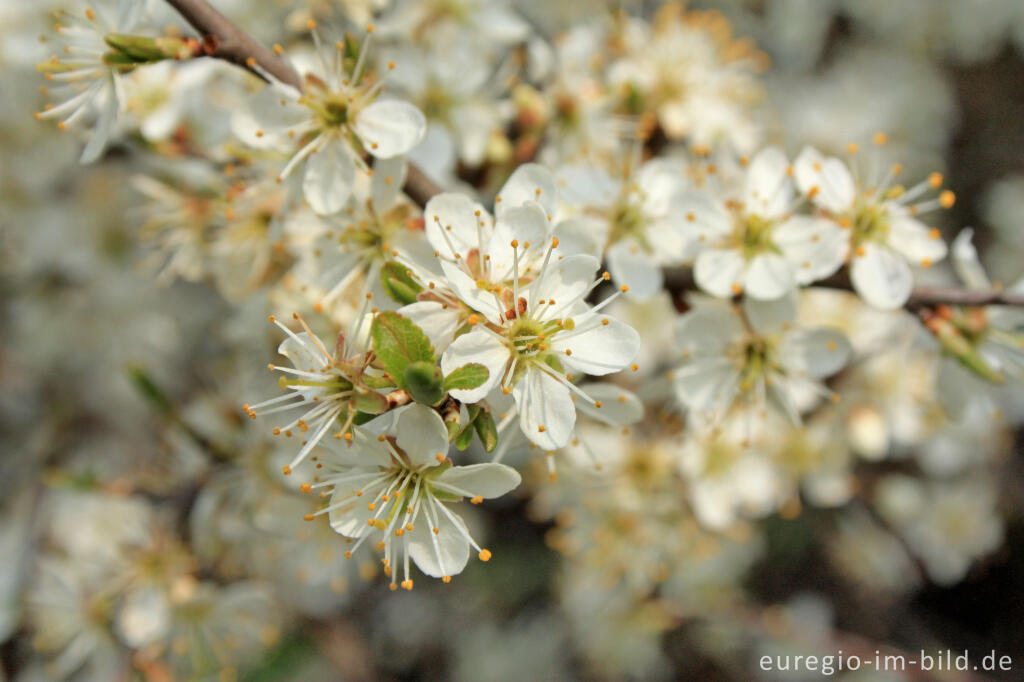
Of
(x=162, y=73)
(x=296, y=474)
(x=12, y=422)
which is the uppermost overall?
(x=162, y=73)

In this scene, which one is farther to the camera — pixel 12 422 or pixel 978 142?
pixel 978 142

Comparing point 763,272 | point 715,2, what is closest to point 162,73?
point 763,272

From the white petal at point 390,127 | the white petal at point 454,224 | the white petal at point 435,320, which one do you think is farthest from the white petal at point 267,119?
the white petal at point 435,320

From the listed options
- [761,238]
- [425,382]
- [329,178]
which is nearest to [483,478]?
[425,382]

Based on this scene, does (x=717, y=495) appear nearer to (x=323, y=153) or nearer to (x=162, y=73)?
(x=323, y=153)

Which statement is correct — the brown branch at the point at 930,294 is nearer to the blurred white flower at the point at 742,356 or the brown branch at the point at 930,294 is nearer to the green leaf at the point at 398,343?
the blurred white flower at the point at 742,356

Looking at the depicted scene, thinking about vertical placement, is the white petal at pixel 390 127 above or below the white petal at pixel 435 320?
above
